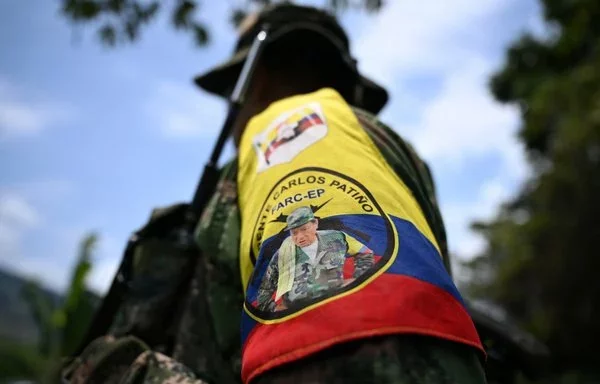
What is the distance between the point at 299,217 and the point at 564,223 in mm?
12669

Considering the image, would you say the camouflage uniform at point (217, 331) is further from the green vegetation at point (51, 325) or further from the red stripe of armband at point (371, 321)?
the green vegetation at point (51, 325)

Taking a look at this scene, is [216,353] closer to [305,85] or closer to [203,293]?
[203,293]

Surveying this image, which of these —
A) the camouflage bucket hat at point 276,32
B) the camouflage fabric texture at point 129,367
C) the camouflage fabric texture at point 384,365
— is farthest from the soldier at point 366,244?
the camouflage bucket hat at point 276,32

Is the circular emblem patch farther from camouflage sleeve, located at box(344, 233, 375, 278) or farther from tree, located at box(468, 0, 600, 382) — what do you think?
tree, located at box(468, 0, 600, 382)

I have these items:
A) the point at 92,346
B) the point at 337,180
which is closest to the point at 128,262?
the point at 92,346

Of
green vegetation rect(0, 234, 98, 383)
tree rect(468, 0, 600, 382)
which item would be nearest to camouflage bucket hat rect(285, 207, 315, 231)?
green vegetation rect(0, 234, 98, 383)

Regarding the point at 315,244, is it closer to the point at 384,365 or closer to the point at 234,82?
the point at 384,365

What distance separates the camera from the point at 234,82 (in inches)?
81.1

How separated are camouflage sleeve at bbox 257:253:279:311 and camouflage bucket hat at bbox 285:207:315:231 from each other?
0.05 m

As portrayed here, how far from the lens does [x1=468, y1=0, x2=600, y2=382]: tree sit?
38.7 feet

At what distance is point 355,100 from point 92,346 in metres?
1.09

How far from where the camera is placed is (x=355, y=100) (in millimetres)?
1984

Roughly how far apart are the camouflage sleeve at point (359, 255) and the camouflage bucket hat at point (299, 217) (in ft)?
0.25

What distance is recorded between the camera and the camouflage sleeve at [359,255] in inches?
30.9
